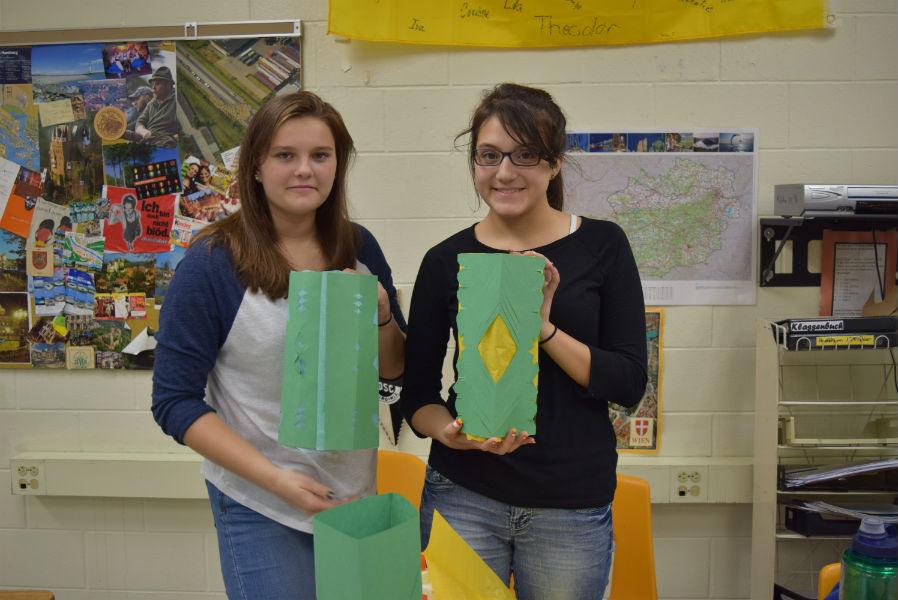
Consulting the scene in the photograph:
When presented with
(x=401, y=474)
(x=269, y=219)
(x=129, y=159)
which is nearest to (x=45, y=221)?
(x=129, y=159)

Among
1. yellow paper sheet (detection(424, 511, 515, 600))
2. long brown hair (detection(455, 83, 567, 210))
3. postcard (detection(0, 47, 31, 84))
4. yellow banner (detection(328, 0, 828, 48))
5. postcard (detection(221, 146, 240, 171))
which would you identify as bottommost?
yellow paper sheet (detection(424, 511, 515, 600))

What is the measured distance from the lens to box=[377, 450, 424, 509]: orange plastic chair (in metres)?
2.03

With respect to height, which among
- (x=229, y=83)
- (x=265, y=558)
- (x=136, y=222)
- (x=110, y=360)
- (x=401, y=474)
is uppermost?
(x=229, y=83)

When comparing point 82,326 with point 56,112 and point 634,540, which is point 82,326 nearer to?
point 56,112

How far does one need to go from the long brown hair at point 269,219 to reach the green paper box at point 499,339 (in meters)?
0.30

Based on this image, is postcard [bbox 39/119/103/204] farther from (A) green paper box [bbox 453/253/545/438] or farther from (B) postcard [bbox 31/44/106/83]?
(A) green paper box [bbox 453/253/545/438]

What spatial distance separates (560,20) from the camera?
232cm

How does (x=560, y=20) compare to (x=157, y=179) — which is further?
(x=157, y=179)

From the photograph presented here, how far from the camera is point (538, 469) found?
3.99 ft

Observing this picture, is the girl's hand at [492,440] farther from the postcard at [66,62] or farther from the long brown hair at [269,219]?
the postcard at [66,62]

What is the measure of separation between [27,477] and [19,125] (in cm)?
113

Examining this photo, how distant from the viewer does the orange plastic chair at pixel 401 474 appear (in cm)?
203

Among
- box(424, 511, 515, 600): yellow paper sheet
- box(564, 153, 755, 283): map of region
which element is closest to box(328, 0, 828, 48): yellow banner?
box(564, 153, 755, 283): map of region

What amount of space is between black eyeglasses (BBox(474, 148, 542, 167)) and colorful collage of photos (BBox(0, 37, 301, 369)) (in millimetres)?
1348
